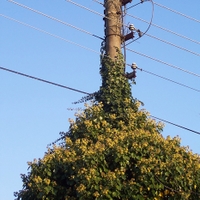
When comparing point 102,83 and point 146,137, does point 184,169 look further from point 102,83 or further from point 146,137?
point 102,83

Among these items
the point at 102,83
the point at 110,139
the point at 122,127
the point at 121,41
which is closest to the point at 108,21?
the point at 121,41

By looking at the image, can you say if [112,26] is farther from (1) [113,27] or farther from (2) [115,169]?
(2) [115,169]

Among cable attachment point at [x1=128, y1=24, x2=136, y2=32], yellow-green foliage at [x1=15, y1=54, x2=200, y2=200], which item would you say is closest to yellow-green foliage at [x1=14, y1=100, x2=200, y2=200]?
yellow-green foliage at [x1=15, y1=54, x2=200, y2=200]

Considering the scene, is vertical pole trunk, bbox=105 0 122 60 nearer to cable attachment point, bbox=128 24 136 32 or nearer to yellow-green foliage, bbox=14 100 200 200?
cable attachment point, bbox=128 24 136 32

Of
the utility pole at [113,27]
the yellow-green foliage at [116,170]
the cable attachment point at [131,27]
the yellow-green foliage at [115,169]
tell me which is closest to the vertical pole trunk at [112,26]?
the utility pole at [113,27]

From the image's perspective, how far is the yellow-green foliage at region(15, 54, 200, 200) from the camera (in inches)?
410

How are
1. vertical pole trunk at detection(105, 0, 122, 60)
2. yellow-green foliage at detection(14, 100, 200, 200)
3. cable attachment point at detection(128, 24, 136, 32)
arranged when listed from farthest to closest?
cable attachment point at detection(128, 24, 136, 32)
vertical pole trunk at detection(105, 0, 122, 60)
yellow-green foliage at detection(14, 100, 200, 200)

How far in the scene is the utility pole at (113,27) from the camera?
14062 millimetres

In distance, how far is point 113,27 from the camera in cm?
1428

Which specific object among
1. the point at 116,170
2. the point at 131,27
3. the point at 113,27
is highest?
the point at 131,27

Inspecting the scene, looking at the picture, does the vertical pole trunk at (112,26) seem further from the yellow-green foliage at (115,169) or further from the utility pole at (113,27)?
the yellow-green foliage at (115,169)

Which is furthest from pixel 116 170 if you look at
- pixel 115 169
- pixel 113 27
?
pixel 113 27

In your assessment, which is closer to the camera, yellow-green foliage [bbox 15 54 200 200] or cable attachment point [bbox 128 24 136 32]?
yellow-green foliage [bbox 15 54 200 200]

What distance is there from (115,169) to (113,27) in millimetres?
5017
